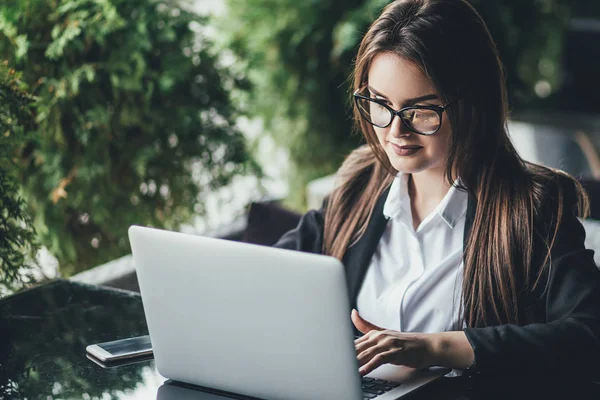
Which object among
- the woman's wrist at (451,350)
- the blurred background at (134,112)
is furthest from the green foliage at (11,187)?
the woman's wrist at (451,350)

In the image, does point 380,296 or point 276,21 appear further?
point 276,21

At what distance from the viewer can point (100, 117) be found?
242cm

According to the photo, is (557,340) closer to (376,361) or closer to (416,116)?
(376,361)

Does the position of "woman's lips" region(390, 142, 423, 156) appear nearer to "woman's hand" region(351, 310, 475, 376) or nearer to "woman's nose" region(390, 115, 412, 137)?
"woman's nose" region(390, 115, 412, 137)

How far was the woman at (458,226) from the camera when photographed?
1.39m

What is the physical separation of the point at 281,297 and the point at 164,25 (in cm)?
162

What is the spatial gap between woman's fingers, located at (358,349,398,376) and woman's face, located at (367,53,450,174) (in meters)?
0.40

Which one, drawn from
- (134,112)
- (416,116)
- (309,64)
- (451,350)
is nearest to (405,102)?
(416,116)

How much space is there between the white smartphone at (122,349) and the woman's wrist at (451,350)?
1.75ft

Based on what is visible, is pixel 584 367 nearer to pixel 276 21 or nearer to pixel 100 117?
pixel 100 117

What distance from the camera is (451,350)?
1366 mm

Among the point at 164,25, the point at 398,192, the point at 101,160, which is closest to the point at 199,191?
the point at 101,160

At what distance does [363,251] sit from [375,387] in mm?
470

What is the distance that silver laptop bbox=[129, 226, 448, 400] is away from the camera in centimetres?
113
